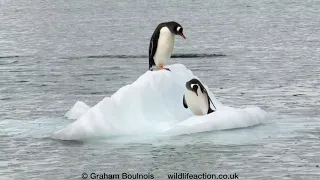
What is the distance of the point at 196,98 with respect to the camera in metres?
15.4

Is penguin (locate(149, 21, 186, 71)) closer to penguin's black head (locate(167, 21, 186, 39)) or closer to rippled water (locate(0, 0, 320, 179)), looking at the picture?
penguin's black head (locate(167, 21, 186, 39))

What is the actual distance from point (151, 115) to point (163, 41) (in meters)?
2.00

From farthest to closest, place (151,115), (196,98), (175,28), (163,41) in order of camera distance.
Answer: (163,41) → (175,28) → (196,98) → (151,115)

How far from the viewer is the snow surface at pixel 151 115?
14.5 m

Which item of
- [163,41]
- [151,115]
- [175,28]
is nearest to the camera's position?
[151,115]

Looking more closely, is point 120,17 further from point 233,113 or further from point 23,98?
point 233,113

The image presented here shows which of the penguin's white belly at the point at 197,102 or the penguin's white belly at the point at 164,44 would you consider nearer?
the penguin's white belly at the point at 197,102

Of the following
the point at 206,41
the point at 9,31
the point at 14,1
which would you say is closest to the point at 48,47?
the point at 206,41

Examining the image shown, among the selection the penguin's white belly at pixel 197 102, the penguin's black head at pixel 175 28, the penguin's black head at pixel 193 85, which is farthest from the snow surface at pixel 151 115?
the penguin's black head at pixel 175 28

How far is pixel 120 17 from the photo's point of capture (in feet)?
161

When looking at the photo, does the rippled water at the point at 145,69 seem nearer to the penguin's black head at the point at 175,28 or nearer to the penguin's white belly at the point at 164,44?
the penguin's white belly at the point at 164,44

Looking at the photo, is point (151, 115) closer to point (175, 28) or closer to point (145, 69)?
point (175, 28)

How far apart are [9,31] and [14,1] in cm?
3196

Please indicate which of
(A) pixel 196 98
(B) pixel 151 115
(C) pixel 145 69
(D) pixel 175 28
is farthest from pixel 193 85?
(C) pixel 145 69
